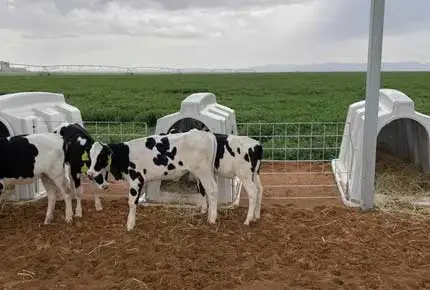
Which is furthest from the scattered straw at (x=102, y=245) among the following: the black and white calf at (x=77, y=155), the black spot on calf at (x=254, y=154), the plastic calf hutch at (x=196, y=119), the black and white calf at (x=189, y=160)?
the black spot on calf at (x=254, y=154)

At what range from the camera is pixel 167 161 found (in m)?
7.55

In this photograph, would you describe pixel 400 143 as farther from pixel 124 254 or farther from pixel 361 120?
pixel 124 254

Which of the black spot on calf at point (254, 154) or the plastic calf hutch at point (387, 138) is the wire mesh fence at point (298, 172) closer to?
the plastic calf hutch at point (387, 138)

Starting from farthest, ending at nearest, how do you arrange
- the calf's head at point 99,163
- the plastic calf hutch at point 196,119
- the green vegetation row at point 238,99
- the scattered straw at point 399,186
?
the green vegetation row at point 238,99 < the plastic calf hutch at point 196,119 < the scattered straw at point 399,186 < the calf's head at point 99,163

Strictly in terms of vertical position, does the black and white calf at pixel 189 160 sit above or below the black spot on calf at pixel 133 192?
above

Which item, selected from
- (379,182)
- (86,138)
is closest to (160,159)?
(86,138)

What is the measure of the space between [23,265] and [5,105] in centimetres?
380

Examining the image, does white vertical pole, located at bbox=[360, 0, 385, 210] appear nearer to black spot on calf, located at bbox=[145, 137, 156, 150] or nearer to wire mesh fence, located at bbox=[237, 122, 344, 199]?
wire mesh fence, located at bbox=[237, 122, 344, 199]

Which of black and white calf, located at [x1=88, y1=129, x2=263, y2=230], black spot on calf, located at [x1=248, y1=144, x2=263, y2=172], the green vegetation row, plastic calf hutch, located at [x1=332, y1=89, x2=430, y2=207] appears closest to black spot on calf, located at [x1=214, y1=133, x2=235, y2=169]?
black and white calf, located at [x1=88, y1=129, x2=263, y2=230]

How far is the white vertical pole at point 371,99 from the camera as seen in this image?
307 inches

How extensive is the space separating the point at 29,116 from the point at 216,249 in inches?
175

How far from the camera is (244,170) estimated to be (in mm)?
7633

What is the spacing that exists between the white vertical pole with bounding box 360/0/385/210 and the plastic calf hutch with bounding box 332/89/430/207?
28cm

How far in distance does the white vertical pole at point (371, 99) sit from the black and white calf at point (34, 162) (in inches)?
169
